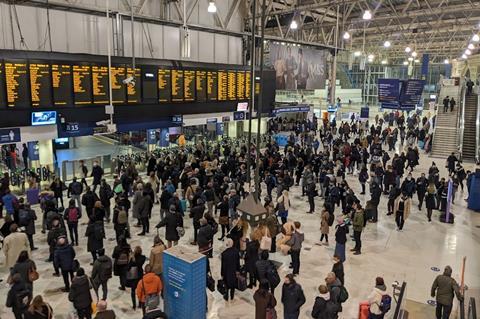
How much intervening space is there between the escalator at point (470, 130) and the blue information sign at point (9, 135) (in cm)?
2099

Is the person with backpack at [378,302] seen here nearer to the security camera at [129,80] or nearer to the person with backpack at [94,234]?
the person with backpack at [94,234]

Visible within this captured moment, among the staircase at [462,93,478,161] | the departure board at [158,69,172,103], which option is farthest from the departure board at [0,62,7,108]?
the staircase at [462,93,478,161]

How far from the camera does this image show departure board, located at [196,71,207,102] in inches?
705

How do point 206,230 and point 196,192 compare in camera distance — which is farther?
point 196,192

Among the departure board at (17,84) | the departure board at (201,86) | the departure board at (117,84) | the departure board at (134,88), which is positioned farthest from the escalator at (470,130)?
the departure board at (17,84)

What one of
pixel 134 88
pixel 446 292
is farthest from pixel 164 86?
pixel 446 292

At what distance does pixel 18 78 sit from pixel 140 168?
6.78m

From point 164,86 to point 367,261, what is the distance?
10462 mm

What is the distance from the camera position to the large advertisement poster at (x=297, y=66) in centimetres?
2581

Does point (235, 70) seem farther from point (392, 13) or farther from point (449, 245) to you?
point (392, 13)

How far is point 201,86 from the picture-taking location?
1808 centimetres

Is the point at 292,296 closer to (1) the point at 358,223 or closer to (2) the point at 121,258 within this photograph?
(2) the point at 121,258

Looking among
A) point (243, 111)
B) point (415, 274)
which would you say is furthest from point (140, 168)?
point (415, 274)

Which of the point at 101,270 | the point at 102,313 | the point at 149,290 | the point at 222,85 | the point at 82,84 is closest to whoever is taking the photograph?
the point at 102,313
